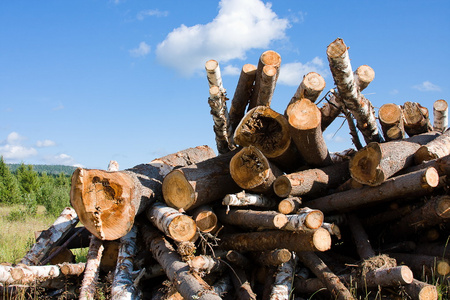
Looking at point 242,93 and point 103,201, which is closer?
point 103,201

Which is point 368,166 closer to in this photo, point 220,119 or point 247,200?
point 247,200

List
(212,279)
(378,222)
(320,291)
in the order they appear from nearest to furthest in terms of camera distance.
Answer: (320,291)
(212,279)
(378,222)

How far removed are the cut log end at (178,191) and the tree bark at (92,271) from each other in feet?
3.93

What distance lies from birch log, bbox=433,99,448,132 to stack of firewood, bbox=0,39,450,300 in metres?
2.28

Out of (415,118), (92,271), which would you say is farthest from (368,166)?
(92,271)

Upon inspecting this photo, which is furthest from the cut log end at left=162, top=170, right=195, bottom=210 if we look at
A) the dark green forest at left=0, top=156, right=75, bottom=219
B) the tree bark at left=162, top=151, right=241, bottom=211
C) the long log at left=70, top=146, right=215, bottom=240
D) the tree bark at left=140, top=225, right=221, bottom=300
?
the dark green forest at left=0, top=156, right=75, bottom=219

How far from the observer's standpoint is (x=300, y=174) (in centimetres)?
524

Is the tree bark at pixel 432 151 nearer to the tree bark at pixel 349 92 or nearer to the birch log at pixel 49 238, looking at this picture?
the tree bark at pixel 349 92

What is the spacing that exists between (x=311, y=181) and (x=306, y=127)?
2.55ft

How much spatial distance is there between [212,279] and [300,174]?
5.94 feet

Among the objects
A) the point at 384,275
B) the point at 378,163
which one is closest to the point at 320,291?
the point at 384,275

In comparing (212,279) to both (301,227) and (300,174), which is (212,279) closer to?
(301,227)

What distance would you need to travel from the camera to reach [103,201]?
503 centimetres

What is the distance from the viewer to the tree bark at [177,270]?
3.79 meters
